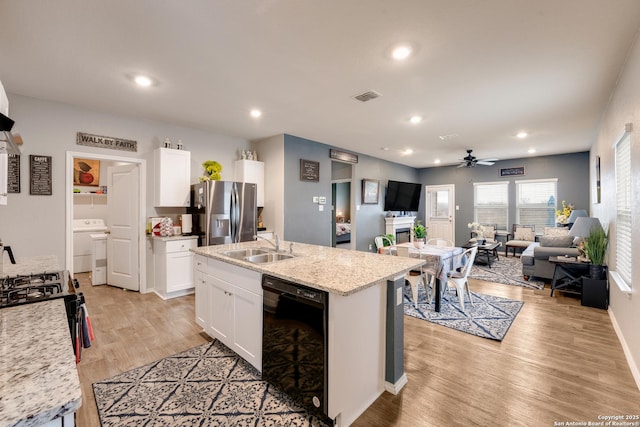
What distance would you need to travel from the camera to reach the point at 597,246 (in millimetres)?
3730

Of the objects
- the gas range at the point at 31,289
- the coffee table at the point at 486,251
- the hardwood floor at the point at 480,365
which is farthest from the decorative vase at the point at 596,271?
the gas range at the point at 31,289

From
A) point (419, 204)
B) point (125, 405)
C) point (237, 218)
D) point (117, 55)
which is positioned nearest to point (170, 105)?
point (117, 55)

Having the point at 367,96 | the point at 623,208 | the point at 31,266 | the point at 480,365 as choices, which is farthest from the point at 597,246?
the point at 31,266

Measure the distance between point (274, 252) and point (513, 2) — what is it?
2609mm

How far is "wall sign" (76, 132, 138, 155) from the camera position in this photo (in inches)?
147

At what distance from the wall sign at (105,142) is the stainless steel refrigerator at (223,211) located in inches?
39.4

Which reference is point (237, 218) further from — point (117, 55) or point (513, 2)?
point (513, 2)

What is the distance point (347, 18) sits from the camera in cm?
199

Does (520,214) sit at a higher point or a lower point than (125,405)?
higher

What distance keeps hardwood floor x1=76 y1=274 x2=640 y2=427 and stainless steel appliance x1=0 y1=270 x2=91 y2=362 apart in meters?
0.79

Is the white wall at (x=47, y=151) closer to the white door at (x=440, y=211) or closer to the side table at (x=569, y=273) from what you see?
the side table at (x=569, y=273)

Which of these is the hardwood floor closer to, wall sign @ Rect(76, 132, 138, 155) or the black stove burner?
the black stove burner

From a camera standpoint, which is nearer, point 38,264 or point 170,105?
point 38,264

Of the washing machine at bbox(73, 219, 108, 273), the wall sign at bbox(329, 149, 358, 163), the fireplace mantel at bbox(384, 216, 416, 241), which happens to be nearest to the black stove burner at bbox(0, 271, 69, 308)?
the washing machine at bbox(73, 219, 108, 273)
